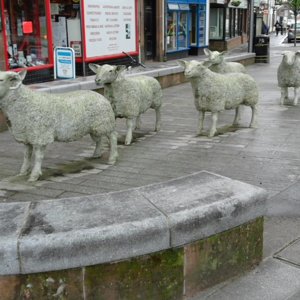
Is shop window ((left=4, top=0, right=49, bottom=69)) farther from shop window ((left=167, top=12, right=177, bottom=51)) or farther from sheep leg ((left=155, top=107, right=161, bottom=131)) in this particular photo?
shop window ((left=167, top=12, right=177, bottom=51))

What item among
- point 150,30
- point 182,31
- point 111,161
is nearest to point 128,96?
point 111,161

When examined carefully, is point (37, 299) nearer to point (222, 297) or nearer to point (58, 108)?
point (222, 297)

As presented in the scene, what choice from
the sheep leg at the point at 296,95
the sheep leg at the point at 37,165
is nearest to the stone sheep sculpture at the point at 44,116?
the sheep leg at the point at 37,165

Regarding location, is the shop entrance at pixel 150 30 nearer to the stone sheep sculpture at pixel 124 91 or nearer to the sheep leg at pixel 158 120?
the sheep leg at pixel 158 120

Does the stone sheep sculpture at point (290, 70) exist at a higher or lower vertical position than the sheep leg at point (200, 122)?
higher

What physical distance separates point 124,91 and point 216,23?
20.5 meters

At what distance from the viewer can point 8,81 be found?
5168 millimetres

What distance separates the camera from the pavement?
145 inches

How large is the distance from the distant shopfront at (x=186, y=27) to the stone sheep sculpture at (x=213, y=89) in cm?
1102

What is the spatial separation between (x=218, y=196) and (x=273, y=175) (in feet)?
9.15

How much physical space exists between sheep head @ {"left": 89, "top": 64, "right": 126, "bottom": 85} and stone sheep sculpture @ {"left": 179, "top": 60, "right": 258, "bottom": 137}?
1.15 m

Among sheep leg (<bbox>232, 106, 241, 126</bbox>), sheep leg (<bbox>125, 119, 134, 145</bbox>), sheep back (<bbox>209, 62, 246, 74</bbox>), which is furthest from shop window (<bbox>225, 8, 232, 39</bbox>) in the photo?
sheep leg (<bbox>125, 119, 134, 145</bbox>)

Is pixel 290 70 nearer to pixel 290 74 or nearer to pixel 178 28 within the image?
pixel 290 74

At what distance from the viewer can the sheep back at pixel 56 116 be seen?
545cm
